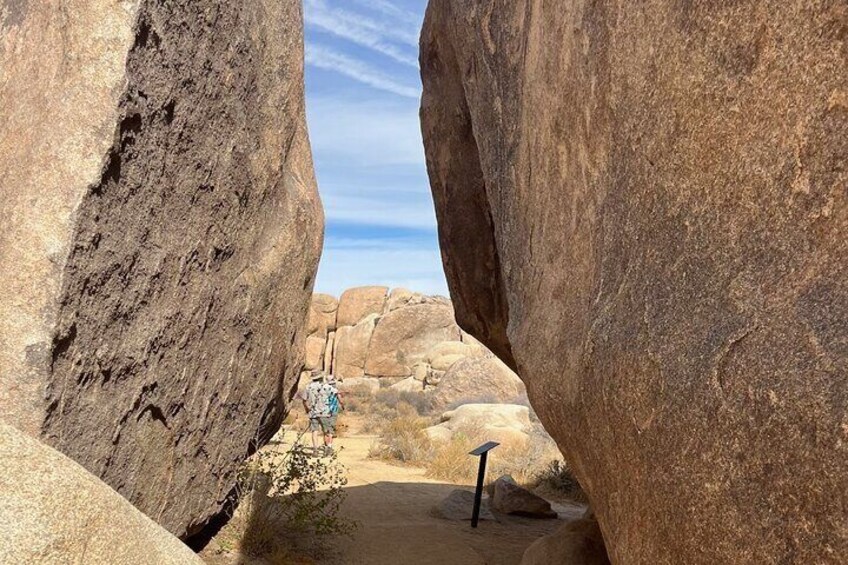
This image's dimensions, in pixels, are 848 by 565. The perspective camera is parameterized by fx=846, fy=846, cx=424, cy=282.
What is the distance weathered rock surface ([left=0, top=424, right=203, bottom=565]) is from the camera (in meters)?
2.46

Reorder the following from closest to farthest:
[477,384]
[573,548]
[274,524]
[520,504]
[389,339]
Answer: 1. [573,548]
2. [274,524]
3. [520,504]
4. [477,384]
5. [389,339]

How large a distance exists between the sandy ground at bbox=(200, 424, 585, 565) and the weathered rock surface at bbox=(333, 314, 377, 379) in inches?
678

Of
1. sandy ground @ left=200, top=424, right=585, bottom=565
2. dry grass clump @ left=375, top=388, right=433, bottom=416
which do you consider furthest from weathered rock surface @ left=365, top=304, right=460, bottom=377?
sandy ground @ left=200, top=424, right=585, bottom=565

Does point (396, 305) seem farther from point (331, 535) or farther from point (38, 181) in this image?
point (38, 181)

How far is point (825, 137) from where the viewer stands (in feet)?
8.37

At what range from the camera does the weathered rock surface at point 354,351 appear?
30297 mm

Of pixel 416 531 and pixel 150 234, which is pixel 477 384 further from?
pixel 150 234

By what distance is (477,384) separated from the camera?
2084 centimetres

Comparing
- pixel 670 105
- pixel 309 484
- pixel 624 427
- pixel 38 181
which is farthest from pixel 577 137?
pixel 309 484

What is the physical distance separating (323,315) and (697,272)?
31.3 meters

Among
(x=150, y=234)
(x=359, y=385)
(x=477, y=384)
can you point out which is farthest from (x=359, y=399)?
(x=150, y=234)

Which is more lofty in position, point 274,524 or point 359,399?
point 359,399

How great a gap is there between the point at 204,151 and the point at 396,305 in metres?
27.2

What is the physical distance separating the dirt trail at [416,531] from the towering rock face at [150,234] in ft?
8.12
